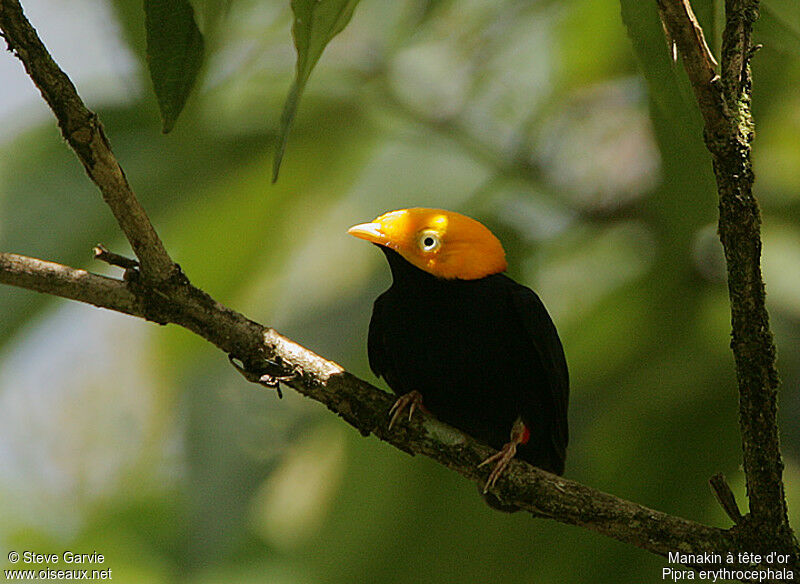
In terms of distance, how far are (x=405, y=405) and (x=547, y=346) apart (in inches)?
19.8

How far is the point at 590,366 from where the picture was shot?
13.2 ft

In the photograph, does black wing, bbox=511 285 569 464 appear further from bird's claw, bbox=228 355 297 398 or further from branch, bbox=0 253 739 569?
bird's claw, bbox=228 355 297 398

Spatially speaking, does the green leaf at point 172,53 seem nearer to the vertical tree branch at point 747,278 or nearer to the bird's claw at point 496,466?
the vertical tree branch at point 747,278

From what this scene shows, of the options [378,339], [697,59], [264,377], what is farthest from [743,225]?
[378,339]

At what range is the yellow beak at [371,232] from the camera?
2684 mm

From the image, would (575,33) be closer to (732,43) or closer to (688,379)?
(688,379)

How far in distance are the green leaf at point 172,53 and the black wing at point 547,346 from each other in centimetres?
142

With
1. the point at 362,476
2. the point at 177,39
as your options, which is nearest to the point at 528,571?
the point at 362,476

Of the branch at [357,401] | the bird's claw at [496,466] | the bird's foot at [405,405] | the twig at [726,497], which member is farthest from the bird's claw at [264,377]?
the twig at [726,497]

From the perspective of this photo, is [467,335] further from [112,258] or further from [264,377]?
[112,258]

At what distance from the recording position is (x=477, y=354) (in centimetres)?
279

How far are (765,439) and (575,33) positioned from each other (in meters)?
2.71

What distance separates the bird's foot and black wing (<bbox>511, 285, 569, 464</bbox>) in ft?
1.27

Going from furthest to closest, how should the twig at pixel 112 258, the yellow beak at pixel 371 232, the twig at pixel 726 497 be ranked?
1. the yellow beak at pixel 371 232
2. the twig at pixel 726 497
3. the twig at pixel 112 258
